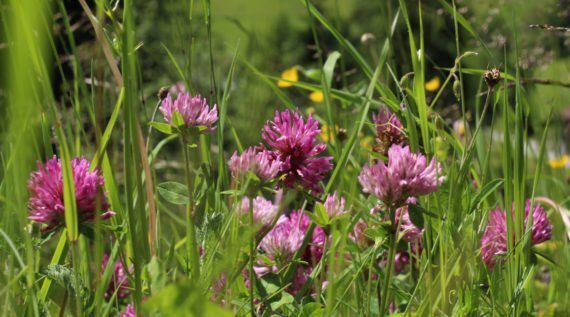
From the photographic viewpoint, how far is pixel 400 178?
2.17 feet

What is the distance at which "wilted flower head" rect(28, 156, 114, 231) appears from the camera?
663 millimetres

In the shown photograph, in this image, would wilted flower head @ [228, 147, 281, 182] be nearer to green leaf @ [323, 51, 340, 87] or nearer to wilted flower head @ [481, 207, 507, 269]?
wilted flower head @ [481, 207, 507, 269]

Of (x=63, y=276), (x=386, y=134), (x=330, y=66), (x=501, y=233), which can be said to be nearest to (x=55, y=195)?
(x=63, y=276)

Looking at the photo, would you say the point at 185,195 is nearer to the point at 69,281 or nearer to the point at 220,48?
the point at 69,281

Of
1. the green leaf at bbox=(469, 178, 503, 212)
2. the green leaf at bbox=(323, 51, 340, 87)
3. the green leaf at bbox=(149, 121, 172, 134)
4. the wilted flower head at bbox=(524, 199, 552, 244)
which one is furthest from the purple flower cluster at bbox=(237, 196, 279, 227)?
the green leaf at bbox=(323, 51, 340, 87)

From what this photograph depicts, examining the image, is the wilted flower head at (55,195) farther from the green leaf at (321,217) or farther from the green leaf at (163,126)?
the green leaf at (321,217)

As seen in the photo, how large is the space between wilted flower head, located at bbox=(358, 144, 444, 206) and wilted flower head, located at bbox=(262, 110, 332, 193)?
103 millimetres

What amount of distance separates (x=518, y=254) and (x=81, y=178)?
1.40ft

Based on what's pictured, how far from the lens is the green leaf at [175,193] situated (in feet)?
2.55

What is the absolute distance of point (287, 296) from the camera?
759 mm

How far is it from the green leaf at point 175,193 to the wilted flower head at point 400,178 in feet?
0.67

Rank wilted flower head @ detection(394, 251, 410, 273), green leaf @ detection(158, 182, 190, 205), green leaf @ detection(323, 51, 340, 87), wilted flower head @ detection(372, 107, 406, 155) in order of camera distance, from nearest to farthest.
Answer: green leaf @ detection(158, 182, 190, 205), wilted flower head @ detection(372, 107, 406, 155), wilted flower head @ detection(394, 251, 410, 273), green leaf @ detection(323, 51, 340, 87)

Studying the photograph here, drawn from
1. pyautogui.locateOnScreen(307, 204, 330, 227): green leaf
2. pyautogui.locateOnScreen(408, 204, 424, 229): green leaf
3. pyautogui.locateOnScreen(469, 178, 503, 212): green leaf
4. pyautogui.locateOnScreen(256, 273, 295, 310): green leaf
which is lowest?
pyautogui.locateOnScreen(256, 273, 295, 310): green leaf

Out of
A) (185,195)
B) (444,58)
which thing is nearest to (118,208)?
(185,195)
